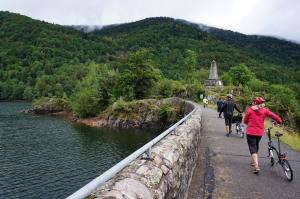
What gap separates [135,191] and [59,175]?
27.4 m

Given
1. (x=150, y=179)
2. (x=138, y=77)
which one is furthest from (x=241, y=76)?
(x=150, y=179)

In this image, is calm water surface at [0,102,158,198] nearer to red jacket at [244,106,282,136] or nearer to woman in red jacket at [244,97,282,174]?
woman in red jacket at [244,97,282,174]

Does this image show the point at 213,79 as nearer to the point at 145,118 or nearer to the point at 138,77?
the point at 138,77

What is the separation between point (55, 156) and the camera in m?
37.0

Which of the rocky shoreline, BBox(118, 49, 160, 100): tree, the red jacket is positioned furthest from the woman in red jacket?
BBox(118, 49, 160, 100): tree

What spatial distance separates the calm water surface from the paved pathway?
15384mm

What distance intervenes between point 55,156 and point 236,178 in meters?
31.4

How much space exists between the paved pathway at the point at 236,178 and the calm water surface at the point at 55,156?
1538 cm

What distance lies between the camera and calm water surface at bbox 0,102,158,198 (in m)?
26.0

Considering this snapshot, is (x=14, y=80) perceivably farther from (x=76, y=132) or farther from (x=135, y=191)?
(x=135, y=191)

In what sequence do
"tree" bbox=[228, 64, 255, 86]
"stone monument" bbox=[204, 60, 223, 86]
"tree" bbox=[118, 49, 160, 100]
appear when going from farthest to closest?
"tree" bbox=[228, 64, 255, 86] → "stone monument" bbox=[204, 60, 223, 86] → "tree" bbox=[118, 49, 160, 100]

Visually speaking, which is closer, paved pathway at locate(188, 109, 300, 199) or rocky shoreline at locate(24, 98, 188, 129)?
paved pathway at locate(188, 109, 300, 199)

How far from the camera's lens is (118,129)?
62219mm

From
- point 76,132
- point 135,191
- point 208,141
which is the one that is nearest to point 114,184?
point 135,191
